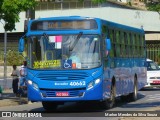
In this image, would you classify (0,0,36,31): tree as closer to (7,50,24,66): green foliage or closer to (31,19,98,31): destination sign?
(31,19,98,31): destination sign

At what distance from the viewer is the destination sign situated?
19859mm

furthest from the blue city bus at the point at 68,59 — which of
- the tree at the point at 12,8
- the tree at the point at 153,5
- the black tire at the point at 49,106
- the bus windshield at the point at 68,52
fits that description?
the tree at the point at 12,8

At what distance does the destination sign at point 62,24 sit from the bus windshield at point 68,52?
34 centimetres

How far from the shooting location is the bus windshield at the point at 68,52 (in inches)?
764

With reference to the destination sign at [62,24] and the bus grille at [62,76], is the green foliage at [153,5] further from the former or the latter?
the bus grille at [62,76]

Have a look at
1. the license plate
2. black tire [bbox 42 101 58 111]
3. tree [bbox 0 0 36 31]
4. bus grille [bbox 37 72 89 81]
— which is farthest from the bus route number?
tree [bbox 0 0 36 31]

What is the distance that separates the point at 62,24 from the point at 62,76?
1860mm

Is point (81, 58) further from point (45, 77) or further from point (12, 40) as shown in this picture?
point (12, 40)

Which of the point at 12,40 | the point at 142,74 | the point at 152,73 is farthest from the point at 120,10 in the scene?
the point at 142,74

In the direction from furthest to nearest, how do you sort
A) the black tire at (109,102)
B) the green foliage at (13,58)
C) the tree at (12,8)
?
1. the green foliage at (13,58)
2. the tree at (12,8)
3. the black tire at (109,102)

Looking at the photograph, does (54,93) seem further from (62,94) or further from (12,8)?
(12,8)

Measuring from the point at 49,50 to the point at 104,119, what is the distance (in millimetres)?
3395

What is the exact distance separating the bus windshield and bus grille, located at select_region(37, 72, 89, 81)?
0.67 ft

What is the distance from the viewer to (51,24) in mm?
20078
